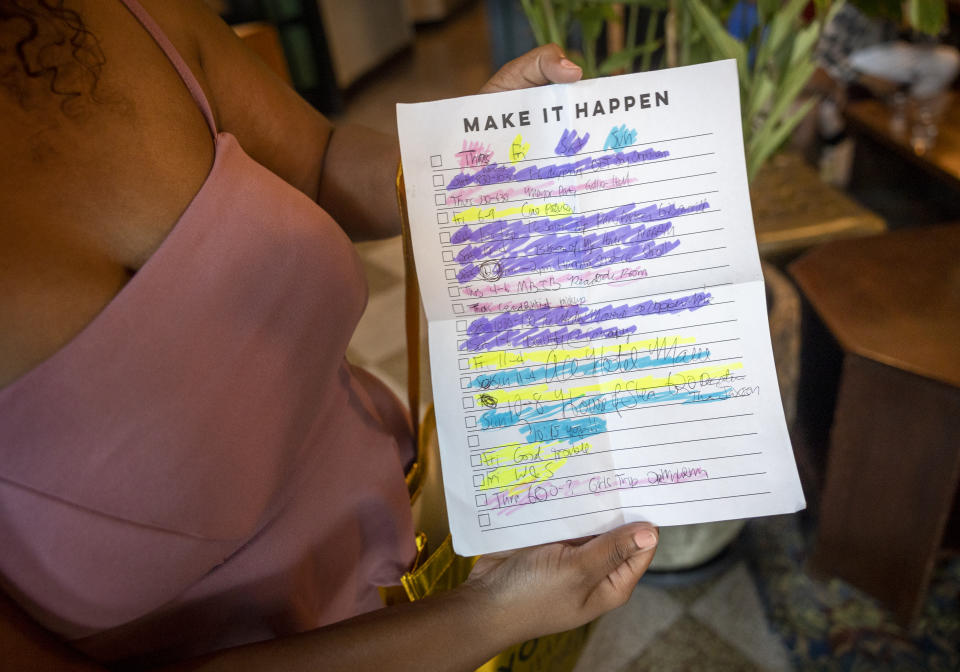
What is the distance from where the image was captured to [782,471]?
1.79ft

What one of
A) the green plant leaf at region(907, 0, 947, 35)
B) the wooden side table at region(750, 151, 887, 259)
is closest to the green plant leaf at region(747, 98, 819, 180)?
the green plant leaf at region(907, 0, 947, 35)

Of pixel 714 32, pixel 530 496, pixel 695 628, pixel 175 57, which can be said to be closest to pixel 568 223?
pixel 530 496

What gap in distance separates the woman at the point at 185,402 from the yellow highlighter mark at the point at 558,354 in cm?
13

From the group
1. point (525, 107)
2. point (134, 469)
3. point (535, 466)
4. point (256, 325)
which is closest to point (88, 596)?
point (134, 469)

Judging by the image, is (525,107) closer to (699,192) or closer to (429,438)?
(699,192)

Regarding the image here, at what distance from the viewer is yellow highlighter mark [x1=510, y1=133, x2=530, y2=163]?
52cm

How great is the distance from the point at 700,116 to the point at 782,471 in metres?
0.31

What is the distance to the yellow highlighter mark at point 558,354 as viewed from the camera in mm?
549

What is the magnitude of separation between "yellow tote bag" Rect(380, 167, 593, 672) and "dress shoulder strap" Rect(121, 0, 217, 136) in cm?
19

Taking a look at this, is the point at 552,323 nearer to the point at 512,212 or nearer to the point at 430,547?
the point at 512,212

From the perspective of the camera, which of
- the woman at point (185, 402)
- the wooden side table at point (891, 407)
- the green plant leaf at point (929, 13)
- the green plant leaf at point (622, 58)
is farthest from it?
the green plant leaf at point (622, 58)

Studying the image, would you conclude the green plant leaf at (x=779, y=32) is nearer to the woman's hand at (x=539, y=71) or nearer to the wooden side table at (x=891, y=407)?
the wooden side table at (x=891, y=407)

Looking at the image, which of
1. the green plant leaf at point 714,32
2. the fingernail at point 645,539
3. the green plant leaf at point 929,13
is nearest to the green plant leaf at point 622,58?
the green plant leaf at point 714,32

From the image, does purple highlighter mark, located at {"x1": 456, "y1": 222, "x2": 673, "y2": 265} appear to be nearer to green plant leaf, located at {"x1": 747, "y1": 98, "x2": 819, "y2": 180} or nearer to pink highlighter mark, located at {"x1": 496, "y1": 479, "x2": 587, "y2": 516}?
pink highlighter mark, located at {"x1": 496, "y1": 479, "x2": 587, "y2": 516}
